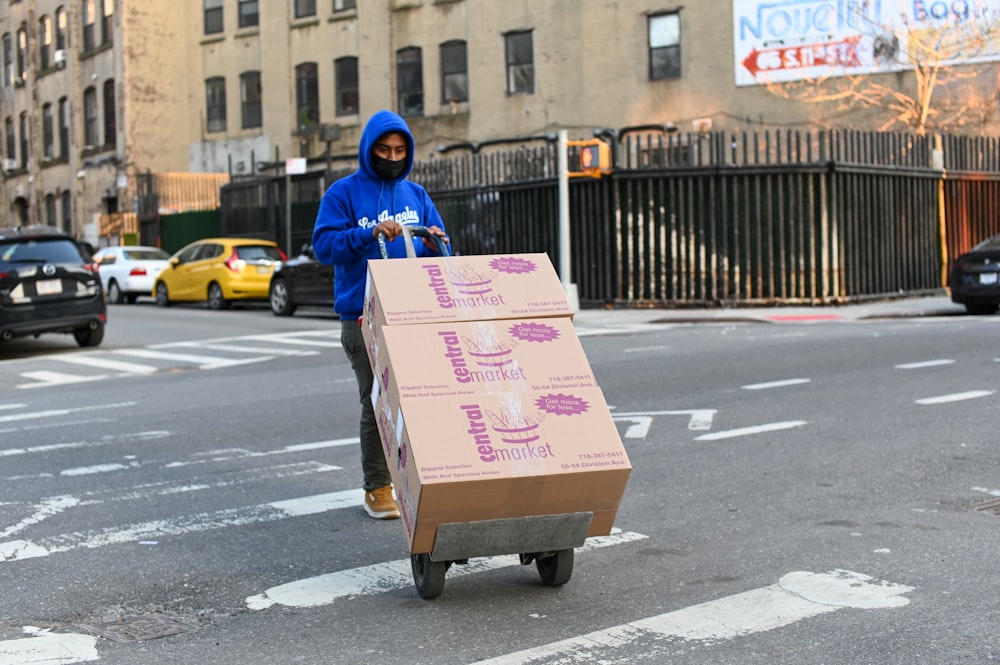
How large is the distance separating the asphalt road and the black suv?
191 inches

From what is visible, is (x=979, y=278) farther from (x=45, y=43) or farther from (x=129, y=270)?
(x=45, y=43)

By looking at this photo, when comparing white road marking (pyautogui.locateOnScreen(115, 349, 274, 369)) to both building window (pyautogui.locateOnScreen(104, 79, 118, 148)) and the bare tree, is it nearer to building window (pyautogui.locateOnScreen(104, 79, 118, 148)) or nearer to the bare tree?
the bare tree

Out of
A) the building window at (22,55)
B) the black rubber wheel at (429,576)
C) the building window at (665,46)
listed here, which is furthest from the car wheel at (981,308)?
the building window at (22,55)

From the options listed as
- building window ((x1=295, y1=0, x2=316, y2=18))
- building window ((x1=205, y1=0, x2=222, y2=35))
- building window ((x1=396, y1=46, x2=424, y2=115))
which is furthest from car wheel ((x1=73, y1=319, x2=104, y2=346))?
building window ((x1=205, y1=0, x2=222, y2=35))

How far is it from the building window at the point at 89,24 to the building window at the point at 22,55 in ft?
17.7

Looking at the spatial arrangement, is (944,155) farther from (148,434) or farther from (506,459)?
(506,459)

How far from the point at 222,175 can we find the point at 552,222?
19.1 m

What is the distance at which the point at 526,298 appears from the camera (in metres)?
5.02

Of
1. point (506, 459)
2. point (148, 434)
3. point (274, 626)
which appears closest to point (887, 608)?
point (506, 459)

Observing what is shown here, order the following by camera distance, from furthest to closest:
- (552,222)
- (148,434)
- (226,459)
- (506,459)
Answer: (552,222) < (148,434) < (226,459) < (506,459)

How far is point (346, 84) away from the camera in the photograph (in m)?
37.7

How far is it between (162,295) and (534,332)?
2570 centimetres

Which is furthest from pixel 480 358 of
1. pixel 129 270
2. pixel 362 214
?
pixel 129 270

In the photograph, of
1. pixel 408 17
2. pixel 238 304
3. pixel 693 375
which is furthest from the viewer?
pixel 408 17
